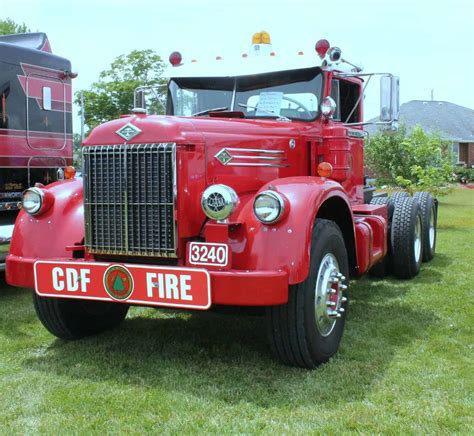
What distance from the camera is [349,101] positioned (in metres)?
6.04

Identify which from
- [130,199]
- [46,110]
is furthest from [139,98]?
[46,110]

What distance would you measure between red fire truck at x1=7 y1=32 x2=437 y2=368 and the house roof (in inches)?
1414

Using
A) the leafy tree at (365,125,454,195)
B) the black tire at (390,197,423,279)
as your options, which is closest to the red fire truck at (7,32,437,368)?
the black tire at (390,197,423,279)

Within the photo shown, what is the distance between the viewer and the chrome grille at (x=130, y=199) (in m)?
3.97

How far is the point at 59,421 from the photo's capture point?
3355 millimetres

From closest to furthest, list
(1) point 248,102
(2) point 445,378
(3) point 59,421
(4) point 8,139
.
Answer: (3) point 59,421 < (2) point 445,378 < (1) point 248,102 < (4) point 8,139

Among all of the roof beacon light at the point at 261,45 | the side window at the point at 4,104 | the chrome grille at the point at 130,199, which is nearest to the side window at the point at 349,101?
the roof beacon light at the point at 261,45

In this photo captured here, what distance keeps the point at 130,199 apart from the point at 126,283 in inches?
22.8

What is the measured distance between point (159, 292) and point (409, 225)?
13.4 feet

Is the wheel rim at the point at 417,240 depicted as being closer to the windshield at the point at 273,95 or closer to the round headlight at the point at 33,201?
the windshield at the point at 273,95

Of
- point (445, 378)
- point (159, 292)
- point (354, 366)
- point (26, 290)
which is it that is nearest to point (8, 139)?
point (26, 290)

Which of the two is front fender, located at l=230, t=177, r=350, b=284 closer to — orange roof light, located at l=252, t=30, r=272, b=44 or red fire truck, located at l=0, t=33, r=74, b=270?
orange roof light, located at l=252, t=30, r=272, b=44

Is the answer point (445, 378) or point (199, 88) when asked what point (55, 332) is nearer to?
point (199, 88)

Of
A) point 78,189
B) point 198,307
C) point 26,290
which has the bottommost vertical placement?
point 26,290
